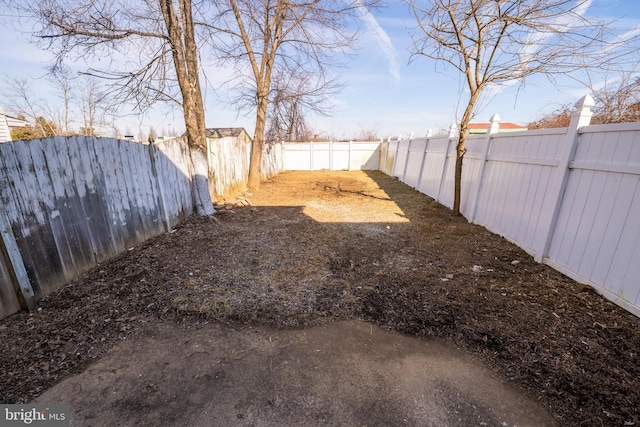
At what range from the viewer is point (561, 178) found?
128 inches

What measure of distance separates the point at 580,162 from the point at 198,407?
434cm

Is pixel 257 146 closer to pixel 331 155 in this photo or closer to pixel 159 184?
pixel 159 184

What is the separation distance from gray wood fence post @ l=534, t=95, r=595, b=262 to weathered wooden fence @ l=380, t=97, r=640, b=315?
10 mm

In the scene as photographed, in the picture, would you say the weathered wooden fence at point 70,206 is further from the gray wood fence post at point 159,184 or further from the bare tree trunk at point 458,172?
the bare tree trunk at point 458,172

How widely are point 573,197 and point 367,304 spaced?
8.89 ft

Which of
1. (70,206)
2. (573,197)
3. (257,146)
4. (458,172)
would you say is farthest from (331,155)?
(70,206)

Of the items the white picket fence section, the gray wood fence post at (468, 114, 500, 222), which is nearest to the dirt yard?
the gray wood fence post at (468, 114, 500, 222)

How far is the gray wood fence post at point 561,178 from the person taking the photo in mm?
3084

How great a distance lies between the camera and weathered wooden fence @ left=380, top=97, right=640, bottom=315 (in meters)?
2.52

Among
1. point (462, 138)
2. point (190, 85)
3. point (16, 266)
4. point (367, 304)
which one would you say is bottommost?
point (367, 304)

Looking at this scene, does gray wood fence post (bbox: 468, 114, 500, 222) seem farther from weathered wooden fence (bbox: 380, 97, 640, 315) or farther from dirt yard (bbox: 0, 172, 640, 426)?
dirt yard (bbox: 0, 172, 640, 426)

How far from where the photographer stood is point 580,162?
10.0ft

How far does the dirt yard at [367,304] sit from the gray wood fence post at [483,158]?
80cm

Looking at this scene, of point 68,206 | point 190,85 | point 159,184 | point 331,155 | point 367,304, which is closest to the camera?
point 367,304
